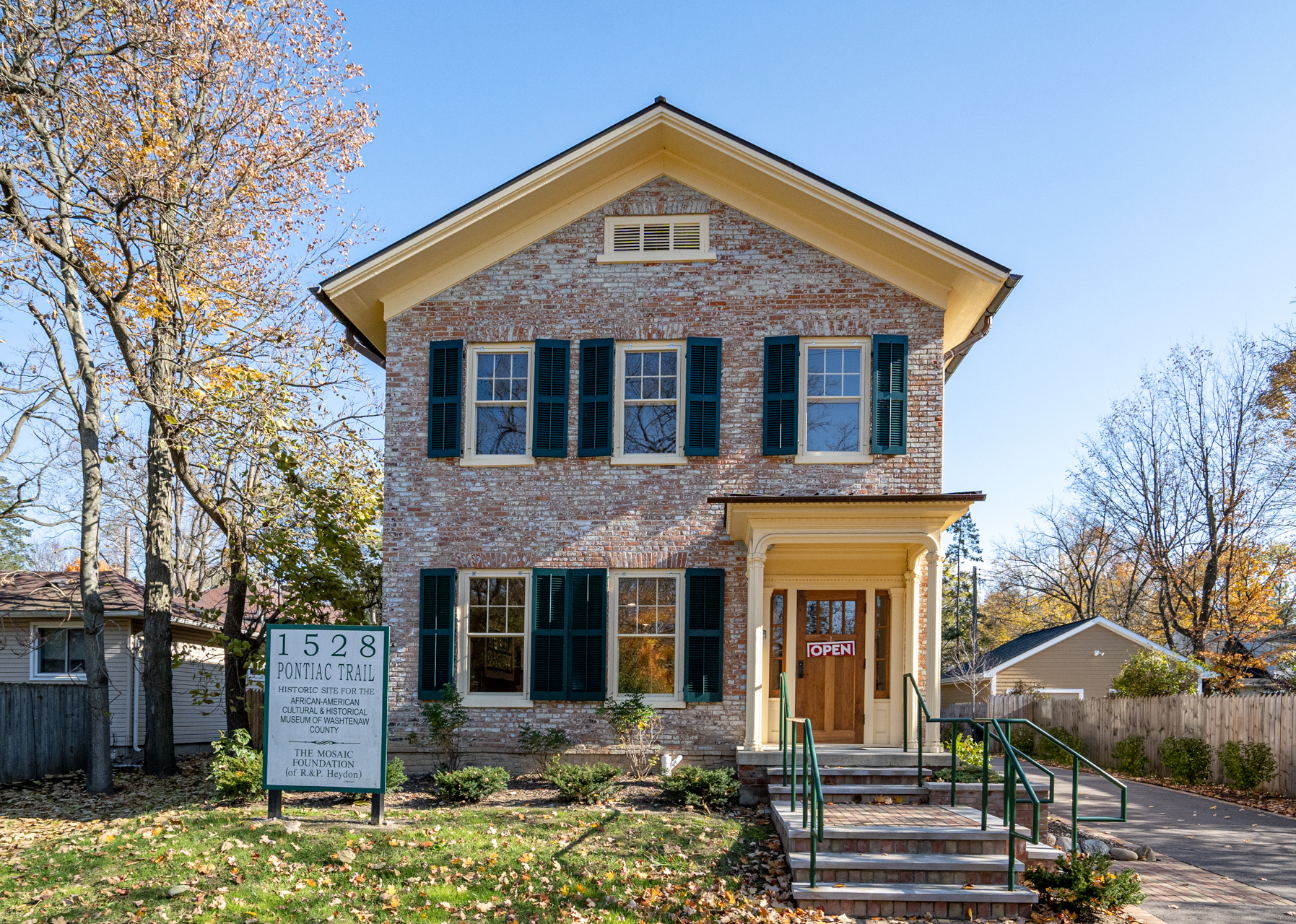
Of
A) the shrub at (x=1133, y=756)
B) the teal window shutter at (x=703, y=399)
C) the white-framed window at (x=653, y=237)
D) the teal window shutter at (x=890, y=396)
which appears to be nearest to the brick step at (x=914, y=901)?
the teal window shutter at (x=890, y=396)

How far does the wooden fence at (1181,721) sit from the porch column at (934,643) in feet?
25.0

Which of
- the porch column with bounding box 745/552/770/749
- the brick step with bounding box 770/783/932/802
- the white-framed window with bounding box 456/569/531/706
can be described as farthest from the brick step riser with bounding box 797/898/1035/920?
the white-framed window with bounding box 456/569/531/706

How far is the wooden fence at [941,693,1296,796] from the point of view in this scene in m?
→ 15.0

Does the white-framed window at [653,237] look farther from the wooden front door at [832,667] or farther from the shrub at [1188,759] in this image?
the shrub at [1188,759]

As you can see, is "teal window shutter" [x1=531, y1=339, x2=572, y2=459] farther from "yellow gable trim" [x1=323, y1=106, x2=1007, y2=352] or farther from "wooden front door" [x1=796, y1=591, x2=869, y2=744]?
"wooden front door" [x1=796, y1=591, x2=869, y2=744]

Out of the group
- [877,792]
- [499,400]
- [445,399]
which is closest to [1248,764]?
[877,792]

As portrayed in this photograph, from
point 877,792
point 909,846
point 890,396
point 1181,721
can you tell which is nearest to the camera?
point 909,846

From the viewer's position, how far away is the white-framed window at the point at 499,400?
12820mm

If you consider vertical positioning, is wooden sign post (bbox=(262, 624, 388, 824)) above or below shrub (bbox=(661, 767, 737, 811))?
above

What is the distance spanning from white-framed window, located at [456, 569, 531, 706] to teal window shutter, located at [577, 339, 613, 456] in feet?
6.16

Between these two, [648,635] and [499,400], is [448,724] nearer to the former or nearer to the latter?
[648,635]

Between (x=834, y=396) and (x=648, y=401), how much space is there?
7.93 ft

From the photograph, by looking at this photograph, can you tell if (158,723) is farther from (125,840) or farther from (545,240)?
(545,240)

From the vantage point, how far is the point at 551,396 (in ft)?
41.7
